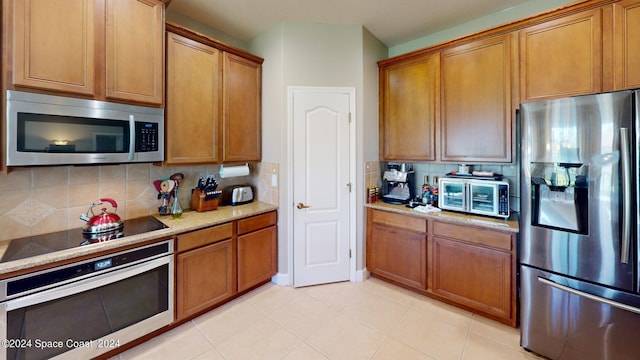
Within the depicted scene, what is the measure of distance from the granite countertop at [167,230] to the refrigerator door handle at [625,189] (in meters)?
2.62

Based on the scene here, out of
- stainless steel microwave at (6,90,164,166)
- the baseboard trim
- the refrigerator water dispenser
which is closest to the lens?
stainless steel microwave at (6,90,164,166)

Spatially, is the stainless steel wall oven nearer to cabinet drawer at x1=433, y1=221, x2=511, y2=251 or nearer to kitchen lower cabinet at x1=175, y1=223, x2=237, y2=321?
kitchen lower cabinet at x1=175, y1=223, x2=237, y2=321

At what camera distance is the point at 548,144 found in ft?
5.73

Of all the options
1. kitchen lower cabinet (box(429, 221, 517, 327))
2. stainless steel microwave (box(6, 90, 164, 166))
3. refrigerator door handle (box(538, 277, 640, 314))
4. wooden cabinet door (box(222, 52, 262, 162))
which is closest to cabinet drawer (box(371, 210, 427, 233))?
kitchen lower cabinet (box(429, 221, 517, 327))

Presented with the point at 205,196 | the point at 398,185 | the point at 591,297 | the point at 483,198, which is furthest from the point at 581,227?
the point at 205,196

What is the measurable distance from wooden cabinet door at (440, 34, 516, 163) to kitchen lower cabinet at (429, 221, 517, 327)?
713 mm

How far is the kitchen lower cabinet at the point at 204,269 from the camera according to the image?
2.11 meters

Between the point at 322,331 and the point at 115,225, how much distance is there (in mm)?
1815

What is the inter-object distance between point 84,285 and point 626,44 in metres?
3.93

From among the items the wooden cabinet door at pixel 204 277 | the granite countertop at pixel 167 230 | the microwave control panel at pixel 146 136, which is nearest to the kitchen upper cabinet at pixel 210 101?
the microwave control panel at pixel 146 136

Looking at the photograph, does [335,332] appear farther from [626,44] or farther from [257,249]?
[626,44]

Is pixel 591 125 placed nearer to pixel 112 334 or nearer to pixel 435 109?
pixel 435 109

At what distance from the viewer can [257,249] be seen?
2703 mm

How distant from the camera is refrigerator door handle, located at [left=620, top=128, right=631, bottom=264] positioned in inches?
58.7
